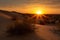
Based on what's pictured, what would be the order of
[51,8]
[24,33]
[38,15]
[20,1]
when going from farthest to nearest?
[20,1], [51,8], [38,15], [24,33]

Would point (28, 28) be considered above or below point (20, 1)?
below

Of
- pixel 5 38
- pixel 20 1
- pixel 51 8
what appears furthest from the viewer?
pixel 20 1

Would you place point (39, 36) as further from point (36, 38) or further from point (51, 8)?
point (51, 8)

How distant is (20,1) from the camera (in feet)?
102

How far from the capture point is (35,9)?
26.6 m

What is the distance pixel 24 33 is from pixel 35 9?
1425 centimetres

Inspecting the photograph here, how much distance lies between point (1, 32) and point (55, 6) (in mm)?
16102

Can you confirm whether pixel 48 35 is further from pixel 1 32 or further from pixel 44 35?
pixel 1 32

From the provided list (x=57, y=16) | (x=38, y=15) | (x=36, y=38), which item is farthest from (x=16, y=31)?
(x=57, y=16)

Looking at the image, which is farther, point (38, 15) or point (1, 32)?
point (38, 15)

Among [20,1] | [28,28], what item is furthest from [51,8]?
[28,28]

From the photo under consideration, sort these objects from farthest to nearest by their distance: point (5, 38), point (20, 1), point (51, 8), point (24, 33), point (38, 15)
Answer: point (20, 1) → point (51, 8) → point (38, 15) → point (24, 33) → point (5, 38)

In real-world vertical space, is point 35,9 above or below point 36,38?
above

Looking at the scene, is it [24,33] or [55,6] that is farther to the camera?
[55,6]
